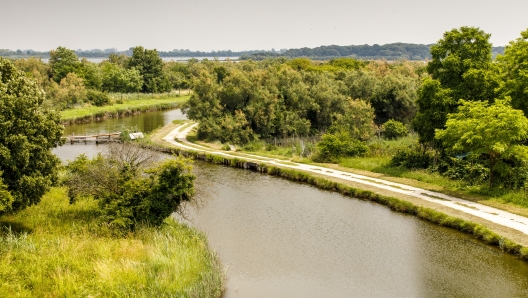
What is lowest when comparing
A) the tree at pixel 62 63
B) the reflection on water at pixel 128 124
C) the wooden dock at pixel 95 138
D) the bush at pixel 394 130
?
the reflection on water at pixel 128 124

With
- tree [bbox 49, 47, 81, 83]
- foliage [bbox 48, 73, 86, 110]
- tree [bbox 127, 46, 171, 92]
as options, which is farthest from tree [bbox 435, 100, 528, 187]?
tree [bbox 127, 46, 171, 92]

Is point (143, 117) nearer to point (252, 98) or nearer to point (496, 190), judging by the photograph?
point (252, 98)

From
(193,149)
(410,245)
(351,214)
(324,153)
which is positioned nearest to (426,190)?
(351,214)

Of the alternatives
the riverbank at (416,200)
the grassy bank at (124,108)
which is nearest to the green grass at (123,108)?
the grassy bank at (124,108)

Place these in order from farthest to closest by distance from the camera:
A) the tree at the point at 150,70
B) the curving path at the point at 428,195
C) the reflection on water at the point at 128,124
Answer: the tree at the point at 150,70 < the reflection on water at the point at 128,124 < the curving path at the point at 428,195

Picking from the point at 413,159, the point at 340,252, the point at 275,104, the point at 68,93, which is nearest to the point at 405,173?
the point at 413,159

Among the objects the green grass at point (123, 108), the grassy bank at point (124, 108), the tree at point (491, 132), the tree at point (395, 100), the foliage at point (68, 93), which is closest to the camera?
the tree at point (491, 132)

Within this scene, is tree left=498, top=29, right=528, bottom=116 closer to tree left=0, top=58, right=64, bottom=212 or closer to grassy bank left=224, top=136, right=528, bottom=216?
grassy bank left=224, top=136, right=528, bottom=216

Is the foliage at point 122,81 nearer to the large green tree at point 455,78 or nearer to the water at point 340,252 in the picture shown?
the water at point 340,252
